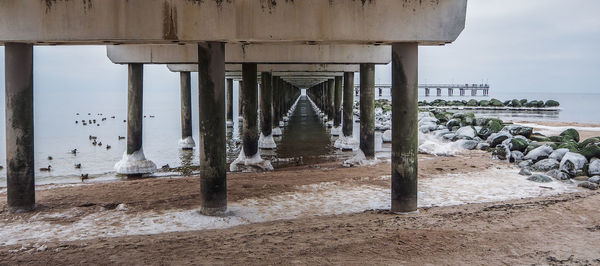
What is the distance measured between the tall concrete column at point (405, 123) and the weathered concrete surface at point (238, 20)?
350 millimetres

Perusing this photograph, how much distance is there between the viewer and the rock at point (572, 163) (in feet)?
41.6

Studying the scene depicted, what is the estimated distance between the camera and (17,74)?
9.12 m

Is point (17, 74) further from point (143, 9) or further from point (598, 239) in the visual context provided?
point (598, 239)

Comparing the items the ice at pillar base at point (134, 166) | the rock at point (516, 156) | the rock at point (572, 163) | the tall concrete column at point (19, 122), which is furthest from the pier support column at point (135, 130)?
the rock at point (572, 163)

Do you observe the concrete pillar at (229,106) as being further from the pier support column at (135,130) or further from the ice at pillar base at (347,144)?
the pier support column at (135,130)

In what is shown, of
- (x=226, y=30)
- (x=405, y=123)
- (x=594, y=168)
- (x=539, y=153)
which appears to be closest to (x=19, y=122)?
(x=226, y=30)

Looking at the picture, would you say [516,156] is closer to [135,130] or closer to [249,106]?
[249,106]

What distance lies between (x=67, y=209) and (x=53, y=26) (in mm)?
3275

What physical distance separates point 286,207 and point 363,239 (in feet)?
8.75

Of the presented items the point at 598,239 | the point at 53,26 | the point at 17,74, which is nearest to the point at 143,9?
the point at 53,26

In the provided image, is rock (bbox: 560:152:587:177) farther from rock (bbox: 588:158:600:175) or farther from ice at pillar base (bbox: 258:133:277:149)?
ice at pillar base (bbox: 258:133:277:149)

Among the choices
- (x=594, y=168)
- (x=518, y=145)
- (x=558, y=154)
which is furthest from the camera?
(x=518, y=145)

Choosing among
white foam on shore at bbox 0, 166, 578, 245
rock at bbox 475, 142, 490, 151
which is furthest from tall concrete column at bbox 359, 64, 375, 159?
rock at bbox 475, 142, 490, 151

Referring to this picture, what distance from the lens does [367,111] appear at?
52.6ft
